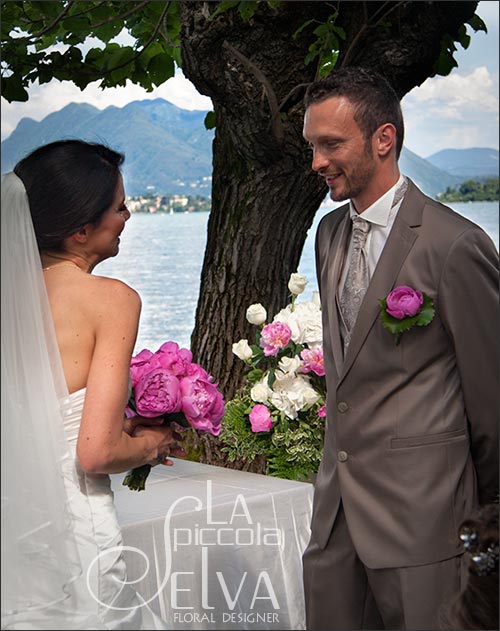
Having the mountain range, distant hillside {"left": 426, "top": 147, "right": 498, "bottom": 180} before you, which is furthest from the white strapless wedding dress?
the mountain range

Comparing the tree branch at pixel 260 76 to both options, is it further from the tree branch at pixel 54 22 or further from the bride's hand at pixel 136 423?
the bride's hand at pixel 136 423

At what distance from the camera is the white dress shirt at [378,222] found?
2.58 metres

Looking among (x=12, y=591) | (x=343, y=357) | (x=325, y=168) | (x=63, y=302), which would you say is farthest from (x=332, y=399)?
(x=12, y=591)

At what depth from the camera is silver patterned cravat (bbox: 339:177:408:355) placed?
2.59 m

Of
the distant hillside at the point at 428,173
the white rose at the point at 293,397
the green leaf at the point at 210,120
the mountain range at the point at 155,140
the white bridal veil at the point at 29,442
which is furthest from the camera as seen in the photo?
the mountain range at the point at 155,140

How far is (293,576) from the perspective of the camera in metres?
3.14

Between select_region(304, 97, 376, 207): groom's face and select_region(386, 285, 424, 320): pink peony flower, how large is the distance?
0.33 metres

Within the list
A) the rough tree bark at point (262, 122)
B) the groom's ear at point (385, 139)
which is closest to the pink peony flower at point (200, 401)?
the groom's ear at point (385, 139)

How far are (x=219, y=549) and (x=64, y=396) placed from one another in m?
1.02

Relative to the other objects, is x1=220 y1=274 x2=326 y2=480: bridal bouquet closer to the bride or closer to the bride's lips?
the bride's lips

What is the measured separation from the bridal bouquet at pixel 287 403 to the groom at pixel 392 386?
2.70 ft

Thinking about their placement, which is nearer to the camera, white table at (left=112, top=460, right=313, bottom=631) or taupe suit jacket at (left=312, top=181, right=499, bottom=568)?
taupe suit jacket at (left=312, top=181, right=499, bottom=568)

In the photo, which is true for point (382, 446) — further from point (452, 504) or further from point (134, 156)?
point (134, 156)

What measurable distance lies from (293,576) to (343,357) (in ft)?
3.07
